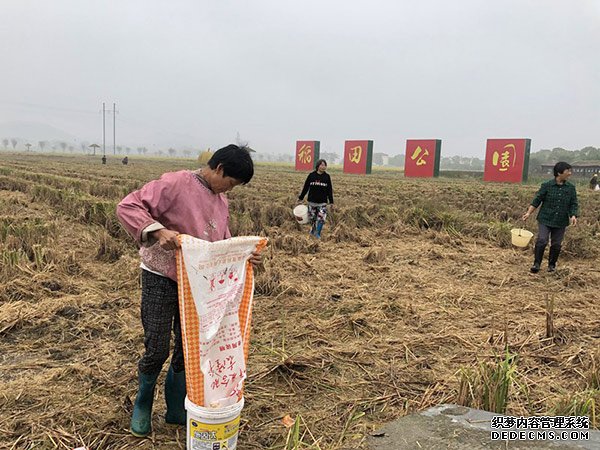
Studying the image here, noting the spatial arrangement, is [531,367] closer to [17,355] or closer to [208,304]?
[208,304]

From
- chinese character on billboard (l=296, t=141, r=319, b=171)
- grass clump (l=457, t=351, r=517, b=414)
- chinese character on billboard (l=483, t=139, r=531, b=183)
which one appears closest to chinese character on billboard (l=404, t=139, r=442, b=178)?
chinese character on billboard (l=483, t=139, r=531, b=183)

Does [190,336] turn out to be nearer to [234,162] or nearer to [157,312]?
[157,312]

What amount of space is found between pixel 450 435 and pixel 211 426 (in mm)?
1079

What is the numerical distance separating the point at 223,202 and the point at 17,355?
2.02 metres

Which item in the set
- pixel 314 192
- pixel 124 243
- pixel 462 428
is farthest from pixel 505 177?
pixel 462 428

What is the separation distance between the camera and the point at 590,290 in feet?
16.3

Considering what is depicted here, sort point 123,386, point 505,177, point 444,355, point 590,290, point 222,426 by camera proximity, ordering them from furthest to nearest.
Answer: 1. point 505,177
2. point 590,290
3. point 444,355
4. point 123,386
5. point 222,426

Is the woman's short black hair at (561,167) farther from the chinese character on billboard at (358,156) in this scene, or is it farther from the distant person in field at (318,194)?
the chinese character on billboard at (358,156)

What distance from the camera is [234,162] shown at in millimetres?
1989

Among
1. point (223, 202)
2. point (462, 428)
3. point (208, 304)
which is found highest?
point (223, 202)

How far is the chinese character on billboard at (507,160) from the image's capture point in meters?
26.2

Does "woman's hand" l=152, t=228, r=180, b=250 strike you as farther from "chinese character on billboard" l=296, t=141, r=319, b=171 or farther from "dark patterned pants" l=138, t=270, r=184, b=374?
"chinese character on billboard" l=296, t=141, r=319, b=171

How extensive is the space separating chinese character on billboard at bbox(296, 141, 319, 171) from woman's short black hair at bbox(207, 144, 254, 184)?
3609cm

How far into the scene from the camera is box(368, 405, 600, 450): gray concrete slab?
196cm
